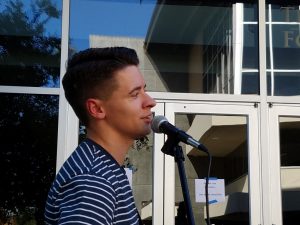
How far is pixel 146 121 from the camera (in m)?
1.47

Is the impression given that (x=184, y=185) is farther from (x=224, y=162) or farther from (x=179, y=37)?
(x=179, y=37)

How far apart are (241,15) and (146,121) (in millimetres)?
4620

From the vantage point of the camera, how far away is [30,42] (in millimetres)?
5535

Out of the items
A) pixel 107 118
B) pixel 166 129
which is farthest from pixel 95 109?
pixel 166 129

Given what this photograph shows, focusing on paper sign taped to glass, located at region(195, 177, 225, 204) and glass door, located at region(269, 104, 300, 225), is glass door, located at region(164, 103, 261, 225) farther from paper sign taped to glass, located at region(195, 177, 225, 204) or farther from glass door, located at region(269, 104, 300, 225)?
glass door, located at region(269, 104, 300, 225)

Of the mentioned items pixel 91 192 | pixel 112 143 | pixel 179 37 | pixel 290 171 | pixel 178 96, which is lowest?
pixel 91 192

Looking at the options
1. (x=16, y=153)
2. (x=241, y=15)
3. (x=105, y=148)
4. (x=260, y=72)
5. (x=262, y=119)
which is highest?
(x=241, y=15)

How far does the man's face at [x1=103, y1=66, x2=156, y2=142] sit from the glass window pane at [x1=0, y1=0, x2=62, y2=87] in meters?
4.00

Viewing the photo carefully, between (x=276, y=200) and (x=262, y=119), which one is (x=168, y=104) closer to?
(x=262, y=119)

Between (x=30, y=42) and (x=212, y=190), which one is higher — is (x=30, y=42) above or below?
above

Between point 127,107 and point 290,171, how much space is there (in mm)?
4228

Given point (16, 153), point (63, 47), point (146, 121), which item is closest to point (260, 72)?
point (63, 47)

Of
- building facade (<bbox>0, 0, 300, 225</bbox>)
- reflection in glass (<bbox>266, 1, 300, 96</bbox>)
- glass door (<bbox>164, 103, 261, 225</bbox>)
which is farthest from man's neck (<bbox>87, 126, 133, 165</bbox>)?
reflection in glass (<bbox>266, 1, 300, 96</bbox>)

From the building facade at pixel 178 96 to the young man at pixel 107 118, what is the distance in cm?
342
